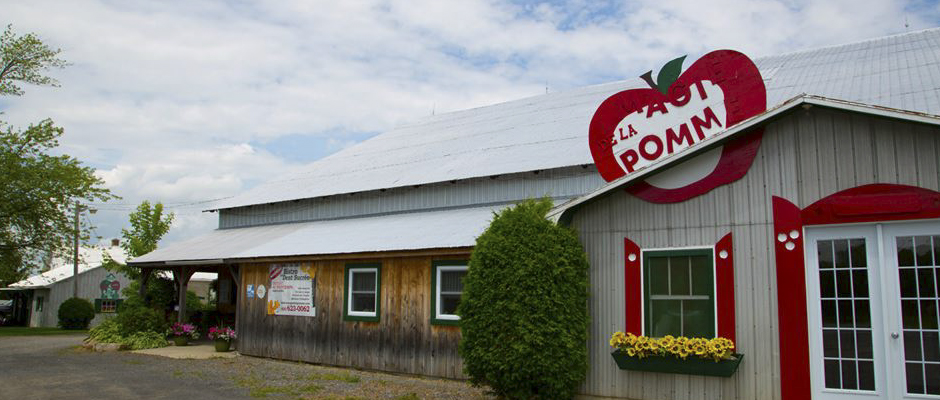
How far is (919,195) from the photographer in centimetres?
782

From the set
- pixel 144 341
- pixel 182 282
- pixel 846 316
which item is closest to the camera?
pixel 846 316

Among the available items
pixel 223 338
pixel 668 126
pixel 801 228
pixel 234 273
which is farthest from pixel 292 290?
pixel 801 228

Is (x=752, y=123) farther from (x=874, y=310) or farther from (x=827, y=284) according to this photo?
(x=874, y=310)

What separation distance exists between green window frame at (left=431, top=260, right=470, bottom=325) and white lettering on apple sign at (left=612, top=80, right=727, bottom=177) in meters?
3.82

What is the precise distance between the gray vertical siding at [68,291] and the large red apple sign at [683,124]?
3461 centimetres

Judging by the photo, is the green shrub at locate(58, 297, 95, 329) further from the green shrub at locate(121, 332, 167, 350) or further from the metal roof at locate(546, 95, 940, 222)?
the metal roof at locate(546, 95, 940, 222)

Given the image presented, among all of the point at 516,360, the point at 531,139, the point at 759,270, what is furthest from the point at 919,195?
the point at 531,139

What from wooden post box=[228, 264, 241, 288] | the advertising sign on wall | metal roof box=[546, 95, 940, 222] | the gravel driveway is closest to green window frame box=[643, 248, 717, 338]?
metal roof box=[546, 95, 940, 222]

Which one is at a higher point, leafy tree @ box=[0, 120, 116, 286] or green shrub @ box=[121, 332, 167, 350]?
leafy tree @ box=[0, 120, 116, 286]

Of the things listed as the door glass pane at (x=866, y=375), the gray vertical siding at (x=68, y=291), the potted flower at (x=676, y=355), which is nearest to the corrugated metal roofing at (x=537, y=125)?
the door glass pane at (x=866, y=375)

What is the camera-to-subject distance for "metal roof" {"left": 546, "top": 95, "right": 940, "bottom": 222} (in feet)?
25.3

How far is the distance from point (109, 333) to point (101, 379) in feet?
24.2

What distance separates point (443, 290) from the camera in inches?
518

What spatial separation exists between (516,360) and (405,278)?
4906mm
